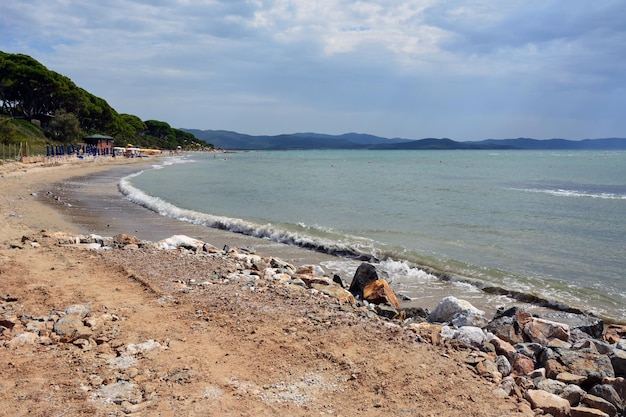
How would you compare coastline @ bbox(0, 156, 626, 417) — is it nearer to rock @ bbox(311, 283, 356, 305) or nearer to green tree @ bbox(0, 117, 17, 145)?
rock @ bbox(311, 283, 356, 305)

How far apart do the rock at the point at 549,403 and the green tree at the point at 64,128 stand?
70603 millimetres

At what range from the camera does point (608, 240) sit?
14125 millimetres

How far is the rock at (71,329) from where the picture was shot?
209 inches

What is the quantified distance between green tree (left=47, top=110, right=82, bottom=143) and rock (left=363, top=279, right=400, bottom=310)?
219 feet

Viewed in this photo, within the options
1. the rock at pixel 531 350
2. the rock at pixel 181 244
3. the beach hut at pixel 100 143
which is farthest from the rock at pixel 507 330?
the beach hut at pixel 100 143

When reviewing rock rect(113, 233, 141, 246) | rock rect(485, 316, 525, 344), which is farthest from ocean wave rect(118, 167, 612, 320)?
rock rect(113, 233, 141, 246)

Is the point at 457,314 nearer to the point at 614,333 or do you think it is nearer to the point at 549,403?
the point at 614,333

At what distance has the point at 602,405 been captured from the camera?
14.1 ft

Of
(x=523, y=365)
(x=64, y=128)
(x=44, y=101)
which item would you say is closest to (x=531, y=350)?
(x=523, y=365)

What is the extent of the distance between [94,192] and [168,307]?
71.0 ft

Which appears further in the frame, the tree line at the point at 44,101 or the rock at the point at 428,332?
the tree line at the point at 44,101

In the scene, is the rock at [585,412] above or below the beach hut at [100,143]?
below

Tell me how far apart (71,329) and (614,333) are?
6991 mm

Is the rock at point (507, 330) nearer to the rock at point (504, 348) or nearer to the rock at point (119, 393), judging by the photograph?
the rock at point (504, 348)
